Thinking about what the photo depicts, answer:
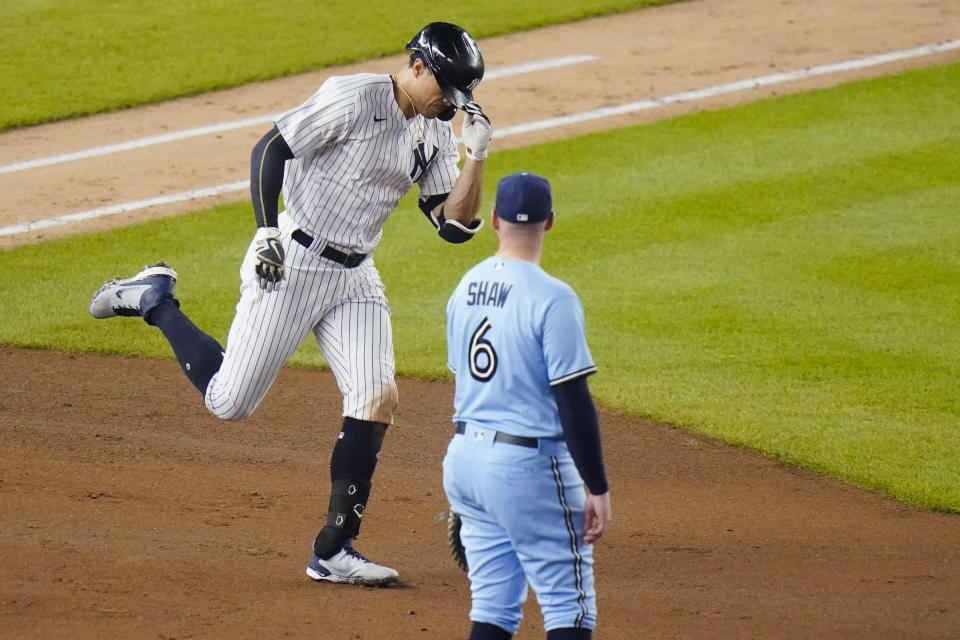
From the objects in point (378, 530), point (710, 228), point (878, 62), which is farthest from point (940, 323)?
point (878, 62)

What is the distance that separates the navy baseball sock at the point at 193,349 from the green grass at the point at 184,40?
22.8ft

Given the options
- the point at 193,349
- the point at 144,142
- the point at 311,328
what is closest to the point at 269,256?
the point at 311,328

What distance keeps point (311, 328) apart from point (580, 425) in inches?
70.5

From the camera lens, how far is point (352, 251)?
4.91m

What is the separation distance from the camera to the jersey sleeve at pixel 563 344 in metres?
3.45

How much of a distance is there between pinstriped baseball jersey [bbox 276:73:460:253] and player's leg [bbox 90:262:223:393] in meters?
0.69

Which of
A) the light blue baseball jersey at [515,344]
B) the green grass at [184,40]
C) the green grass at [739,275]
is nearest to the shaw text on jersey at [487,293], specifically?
the light blue baseball jersey at [515,344]

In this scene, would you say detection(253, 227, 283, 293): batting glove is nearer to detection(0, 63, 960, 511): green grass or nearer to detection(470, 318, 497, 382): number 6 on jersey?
detection(470, 318, 497, 382): number 6 on jersey

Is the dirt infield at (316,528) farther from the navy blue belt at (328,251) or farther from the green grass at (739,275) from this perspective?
the navy blue belt at (328,251)

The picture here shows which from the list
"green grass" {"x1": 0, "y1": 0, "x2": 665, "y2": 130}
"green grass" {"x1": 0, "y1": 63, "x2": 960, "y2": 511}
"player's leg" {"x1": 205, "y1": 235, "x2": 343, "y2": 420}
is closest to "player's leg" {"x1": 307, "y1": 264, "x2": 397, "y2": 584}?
"player's leg" {"x1": 205, "y1": 235, "x2": 343, "y2": 420}

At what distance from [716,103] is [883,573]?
24.8 feet

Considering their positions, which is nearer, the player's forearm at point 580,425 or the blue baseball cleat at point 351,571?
A: the player's forearm at point 580,425

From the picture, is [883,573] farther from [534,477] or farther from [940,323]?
[940,323]

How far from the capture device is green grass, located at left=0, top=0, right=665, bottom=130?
12141 millimetres
